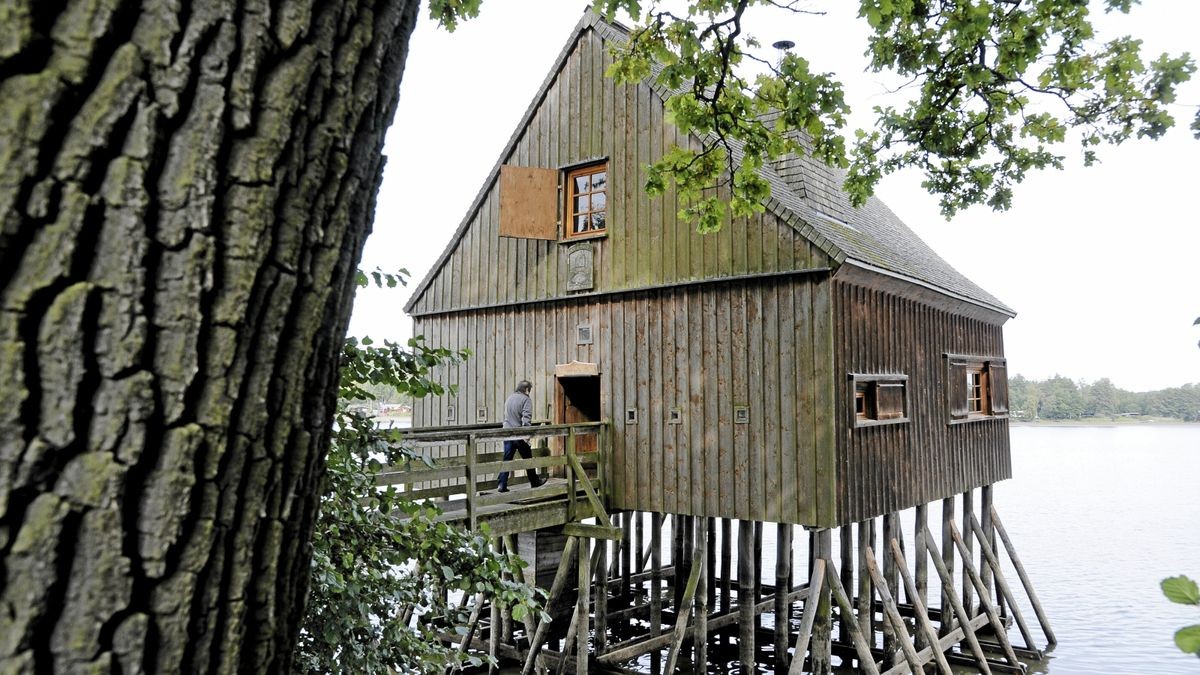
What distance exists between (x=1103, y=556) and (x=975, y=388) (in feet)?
56.1

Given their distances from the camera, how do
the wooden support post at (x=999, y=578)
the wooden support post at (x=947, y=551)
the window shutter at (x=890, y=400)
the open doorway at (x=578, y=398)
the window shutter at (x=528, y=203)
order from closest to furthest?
the window shutter at (x=890, y=400)
the open doorway at (x=578, y=398)
the window shutter at (x=528, y=203)
the wooden support post at (x=947, y=551)
the wooden support post at (x=999, y=578)

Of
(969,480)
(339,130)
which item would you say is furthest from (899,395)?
(339,130)

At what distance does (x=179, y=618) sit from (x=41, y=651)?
16 cm

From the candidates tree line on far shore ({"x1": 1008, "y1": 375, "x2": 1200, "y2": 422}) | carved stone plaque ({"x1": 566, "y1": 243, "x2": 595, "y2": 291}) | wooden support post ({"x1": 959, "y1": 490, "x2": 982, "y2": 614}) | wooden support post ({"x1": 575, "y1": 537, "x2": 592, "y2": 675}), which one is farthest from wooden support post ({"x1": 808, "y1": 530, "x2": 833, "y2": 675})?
tree line on far shore ({"x1": 1008, "y1": 375, "x2": 1200, "y2": 422})

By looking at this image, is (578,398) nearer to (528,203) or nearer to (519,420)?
(519,420)

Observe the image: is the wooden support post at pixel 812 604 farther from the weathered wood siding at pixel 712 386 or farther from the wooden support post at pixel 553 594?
the wooden support post at pixel 553 594

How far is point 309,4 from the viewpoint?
135 centimetres

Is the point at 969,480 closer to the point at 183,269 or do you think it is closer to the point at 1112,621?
the point at 1112,621

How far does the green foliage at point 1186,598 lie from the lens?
1.10 m

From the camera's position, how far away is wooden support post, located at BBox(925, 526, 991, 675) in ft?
41.8

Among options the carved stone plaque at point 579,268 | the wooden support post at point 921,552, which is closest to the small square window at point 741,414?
the carved stone plaque at point 579,268

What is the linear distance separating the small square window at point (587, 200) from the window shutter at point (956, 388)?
6223 millimetres

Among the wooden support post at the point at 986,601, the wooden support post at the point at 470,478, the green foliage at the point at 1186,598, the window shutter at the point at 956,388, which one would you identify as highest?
the window shutter at the point at 956,388

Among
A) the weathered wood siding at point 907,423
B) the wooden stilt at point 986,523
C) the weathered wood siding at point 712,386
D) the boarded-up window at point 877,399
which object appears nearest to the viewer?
the weathered wood siding at point 712,386
